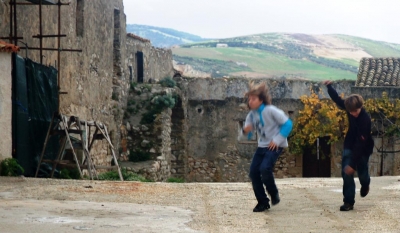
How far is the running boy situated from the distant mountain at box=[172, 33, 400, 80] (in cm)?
5215

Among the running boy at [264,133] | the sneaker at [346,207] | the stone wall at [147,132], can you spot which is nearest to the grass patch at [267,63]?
the stone wall at [147,132]

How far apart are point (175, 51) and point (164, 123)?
56935 mm

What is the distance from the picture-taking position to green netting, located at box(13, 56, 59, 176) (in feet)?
54.1

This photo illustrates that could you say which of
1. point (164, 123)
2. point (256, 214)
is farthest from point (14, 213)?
point (164, 123)

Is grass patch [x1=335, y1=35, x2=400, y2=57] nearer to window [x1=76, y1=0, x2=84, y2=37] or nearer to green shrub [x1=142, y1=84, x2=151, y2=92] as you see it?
green shrub [x1=142, y1=84, x2=151, y2=92]

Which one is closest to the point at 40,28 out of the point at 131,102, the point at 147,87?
the point at 131,102

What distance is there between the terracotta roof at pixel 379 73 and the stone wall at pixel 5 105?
18341 millimetres

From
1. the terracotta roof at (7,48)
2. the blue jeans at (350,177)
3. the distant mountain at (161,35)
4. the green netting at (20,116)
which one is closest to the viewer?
the blue jeans at (350,177)

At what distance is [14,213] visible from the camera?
1015 centimetres

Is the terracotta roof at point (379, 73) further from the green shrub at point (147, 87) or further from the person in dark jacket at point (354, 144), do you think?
the person in dark jacket at point (354, 144)

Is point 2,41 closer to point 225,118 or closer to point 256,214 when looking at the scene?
point 256,214

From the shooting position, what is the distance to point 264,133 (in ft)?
36.0

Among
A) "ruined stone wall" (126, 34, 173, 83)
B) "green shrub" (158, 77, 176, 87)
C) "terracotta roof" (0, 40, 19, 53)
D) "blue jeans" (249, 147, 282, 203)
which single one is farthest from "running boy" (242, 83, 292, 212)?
"green shrub" (158, 77, 176, 87)

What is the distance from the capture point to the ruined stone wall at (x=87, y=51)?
18766mm
